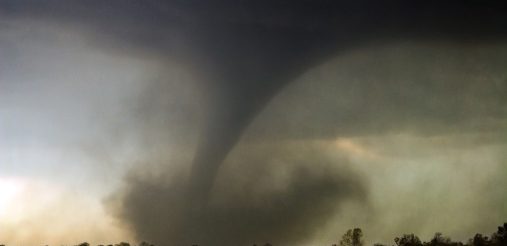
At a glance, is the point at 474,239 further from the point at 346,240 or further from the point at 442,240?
the point at 346,240

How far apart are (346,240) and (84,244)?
7441cm

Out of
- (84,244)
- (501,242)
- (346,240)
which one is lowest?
(501,242)

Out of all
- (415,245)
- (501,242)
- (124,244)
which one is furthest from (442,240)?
(124,244)

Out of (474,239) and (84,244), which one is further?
(84,244)

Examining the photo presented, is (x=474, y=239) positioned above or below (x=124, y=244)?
below

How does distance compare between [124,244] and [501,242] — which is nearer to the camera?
[501,242]

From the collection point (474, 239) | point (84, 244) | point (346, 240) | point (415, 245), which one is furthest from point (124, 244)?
point (474, 239)

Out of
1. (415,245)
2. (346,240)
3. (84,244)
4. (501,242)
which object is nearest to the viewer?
(501,242)

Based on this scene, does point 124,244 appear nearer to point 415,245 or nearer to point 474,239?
point 415,245

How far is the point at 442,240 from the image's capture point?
118 m

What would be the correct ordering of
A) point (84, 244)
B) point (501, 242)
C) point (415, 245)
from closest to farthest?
point (501, 242), point (415, 245), point (84, 244)

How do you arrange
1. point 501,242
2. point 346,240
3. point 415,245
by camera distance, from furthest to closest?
point 346,240 < point 415,245 < point 501,242

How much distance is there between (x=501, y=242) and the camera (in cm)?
10594

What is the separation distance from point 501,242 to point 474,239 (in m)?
7.11
